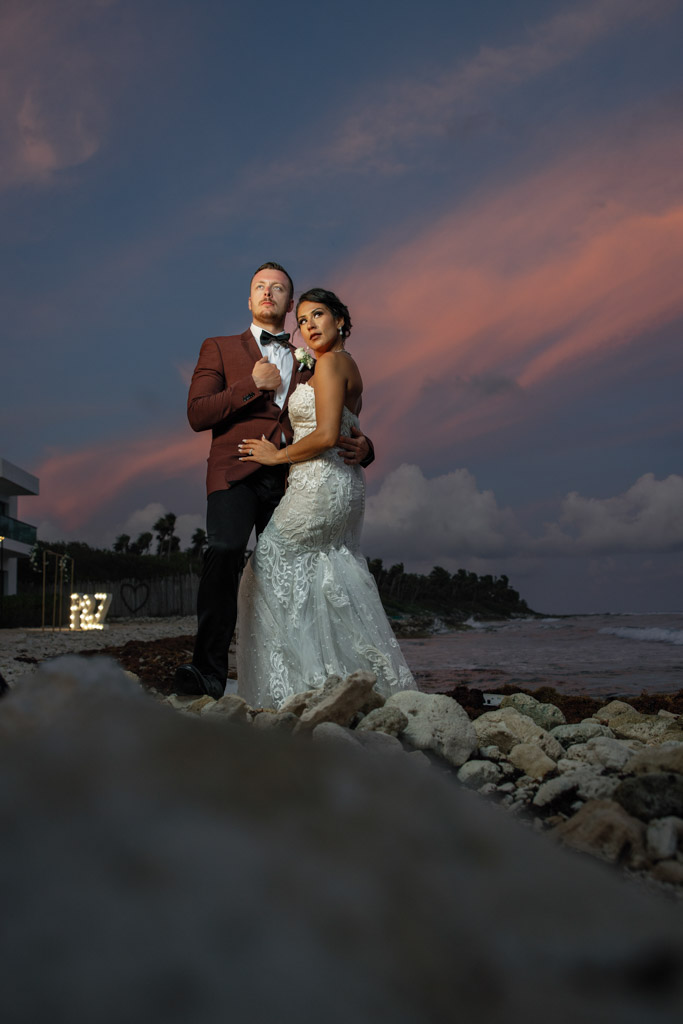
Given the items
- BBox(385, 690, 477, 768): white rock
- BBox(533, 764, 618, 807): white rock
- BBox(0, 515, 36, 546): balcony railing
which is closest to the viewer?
BBox(533, 764, 618, 807): white rock

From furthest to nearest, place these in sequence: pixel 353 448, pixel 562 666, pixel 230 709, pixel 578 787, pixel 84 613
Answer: pixel 84 613
pixel 562 666
pixel 353 448
pixel 230 709
pixel 578 787

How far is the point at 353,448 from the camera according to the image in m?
4.01

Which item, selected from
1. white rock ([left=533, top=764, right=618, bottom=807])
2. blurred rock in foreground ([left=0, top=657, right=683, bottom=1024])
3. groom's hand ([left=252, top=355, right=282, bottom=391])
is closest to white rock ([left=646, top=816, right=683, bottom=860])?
white rock ([left=533, top=764, right=618, bottom=807])

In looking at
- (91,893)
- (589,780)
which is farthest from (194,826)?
(589,780)

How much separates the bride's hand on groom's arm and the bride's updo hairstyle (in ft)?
2.60

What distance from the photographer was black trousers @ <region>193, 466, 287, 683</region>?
3.79 metres

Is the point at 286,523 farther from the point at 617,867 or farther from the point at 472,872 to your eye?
the point at 472,872

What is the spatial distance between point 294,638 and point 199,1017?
11.0 ft

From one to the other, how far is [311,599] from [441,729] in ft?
5.02

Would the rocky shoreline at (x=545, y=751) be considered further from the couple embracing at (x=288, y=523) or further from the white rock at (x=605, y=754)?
the couple embracing at (x=288, y=523)

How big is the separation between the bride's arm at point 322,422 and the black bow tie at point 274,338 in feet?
1.41

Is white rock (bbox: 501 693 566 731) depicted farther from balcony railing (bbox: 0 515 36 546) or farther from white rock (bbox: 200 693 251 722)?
balcony railing (bbox: 0 515 36 546)

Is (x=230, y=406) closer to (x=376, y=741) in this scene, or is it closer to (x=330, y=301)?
(x=330, y=301)

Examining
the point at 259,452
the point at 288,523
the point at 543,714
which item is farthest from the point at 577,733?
the point at 259,452
